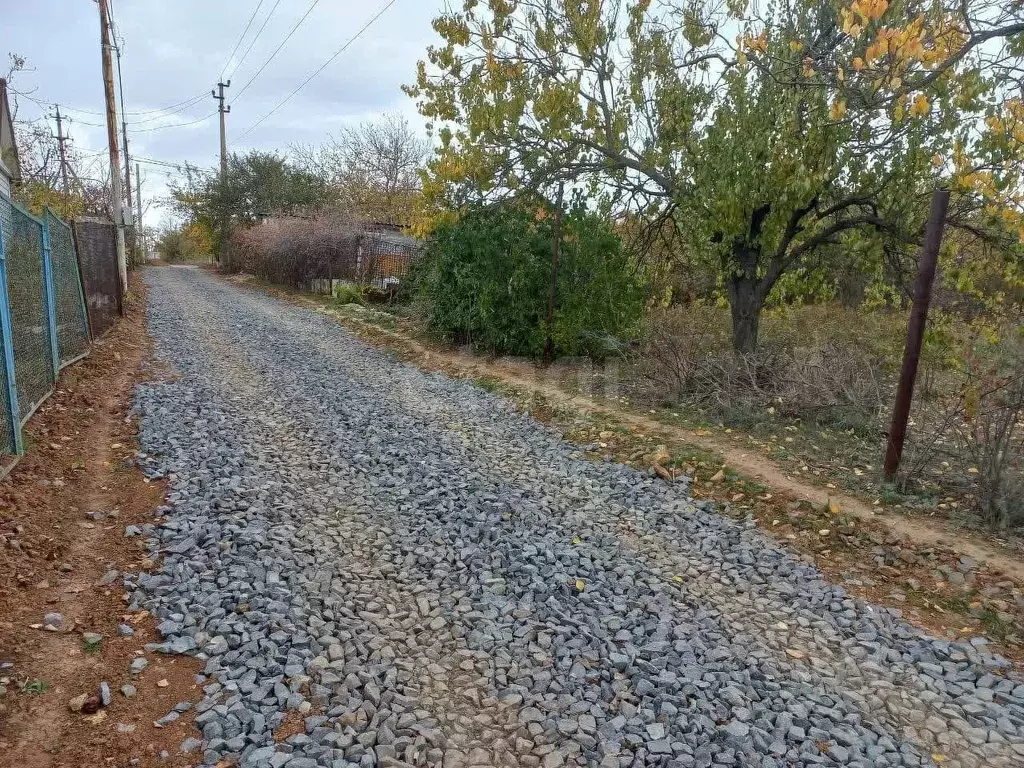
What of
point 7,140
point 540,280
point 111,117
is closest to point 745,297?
point 540,280

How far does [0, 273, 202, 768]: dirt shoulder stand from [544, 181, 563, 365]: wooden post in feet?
20.9

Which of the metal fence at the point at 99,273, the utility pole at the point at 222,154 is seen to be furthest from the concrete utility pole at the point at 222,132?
the metal fence at the point at 99,273

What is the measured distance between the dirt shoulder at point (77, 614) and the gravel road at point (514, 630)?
0.18m

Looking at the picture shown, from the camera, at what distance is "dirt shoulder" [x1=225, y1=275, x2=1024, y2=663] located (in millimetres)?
3900

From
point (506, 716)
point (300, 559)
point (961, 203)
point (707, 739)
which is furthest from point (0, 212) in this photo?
point (961, 203)

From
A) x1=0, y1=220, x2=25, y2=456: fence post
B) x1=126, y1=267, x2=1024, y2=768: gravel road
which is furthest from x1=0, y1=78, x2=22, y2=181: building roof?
x1=126, y1=267, x2=1024, y2=768: gravel road

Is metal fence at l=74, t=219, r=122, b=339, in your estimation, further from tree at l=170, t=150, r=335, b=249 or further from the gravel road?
tree at l=170, t=150, r=335, b=249

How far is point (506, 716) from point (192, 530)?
8.35ft

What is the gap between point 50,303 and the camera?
7496 mm

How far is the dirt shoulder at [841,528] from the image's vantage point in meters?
3.90

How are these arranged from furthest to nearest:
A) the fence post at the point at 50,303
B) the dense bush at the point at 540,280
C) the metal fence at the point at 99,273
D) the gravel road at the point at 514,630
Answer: the metal fence at the point at 99,273, the dense bush at the point at 540,280, the fence post at the point at 50,303, the gravel road at the point at 514,630

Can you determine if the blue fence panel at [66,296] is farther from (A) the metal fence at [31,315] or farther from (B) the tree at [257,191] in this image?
(B) the tree at [257,191]

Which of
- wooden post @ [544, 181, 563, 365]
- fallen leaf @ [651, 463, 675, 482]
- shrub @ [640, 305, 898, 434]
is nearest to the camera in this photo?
fallen leaf @ [651, 463, 675, 482]

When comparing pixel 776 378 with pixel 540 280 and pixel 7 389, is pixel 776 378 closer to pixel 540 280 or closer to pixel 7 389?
pixel 540 280
